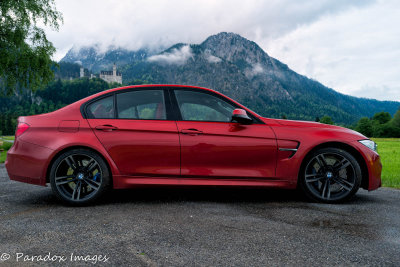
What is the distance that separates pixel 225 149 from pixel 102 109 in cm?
166

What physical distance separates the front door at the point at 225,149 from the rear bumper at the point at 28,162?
66.2 inches

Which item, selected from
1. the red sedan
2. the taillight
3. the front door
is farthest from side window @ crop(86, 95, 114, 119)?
the front door

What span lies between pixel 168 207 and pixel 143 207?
1.00 ft

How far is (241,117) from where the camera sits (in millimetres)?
3748

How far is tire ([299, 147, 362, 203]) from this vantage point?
3.94 m

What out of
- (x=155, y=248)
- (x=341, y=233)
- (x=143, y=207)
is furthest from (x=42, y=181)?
(x=341, y=233)

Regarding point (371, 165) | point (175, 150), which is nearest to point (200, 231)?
point (175, 150)

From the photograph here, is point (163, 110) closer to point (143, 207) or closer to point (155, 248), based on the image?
point (143, 207)

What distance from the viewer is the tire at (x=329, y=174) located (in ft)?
12.9

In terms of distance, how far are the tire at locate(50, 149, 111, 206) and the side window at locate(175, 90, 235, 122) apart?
1.23 m

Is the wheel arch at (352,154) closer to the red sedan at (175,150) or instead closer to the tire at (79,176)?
the red sedan at (175,150)

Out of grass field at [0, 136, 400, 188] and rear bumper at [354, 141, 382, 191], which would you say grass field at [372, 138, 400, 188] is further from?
rear bumper at [354, 141, 382, 191]

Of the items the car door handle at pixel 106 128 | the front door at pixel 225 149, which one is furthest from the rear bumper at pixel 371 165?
the car door handle at pixel 106 128

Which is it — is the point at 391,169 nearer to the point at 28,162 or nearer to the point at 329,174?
the point at 329,174
